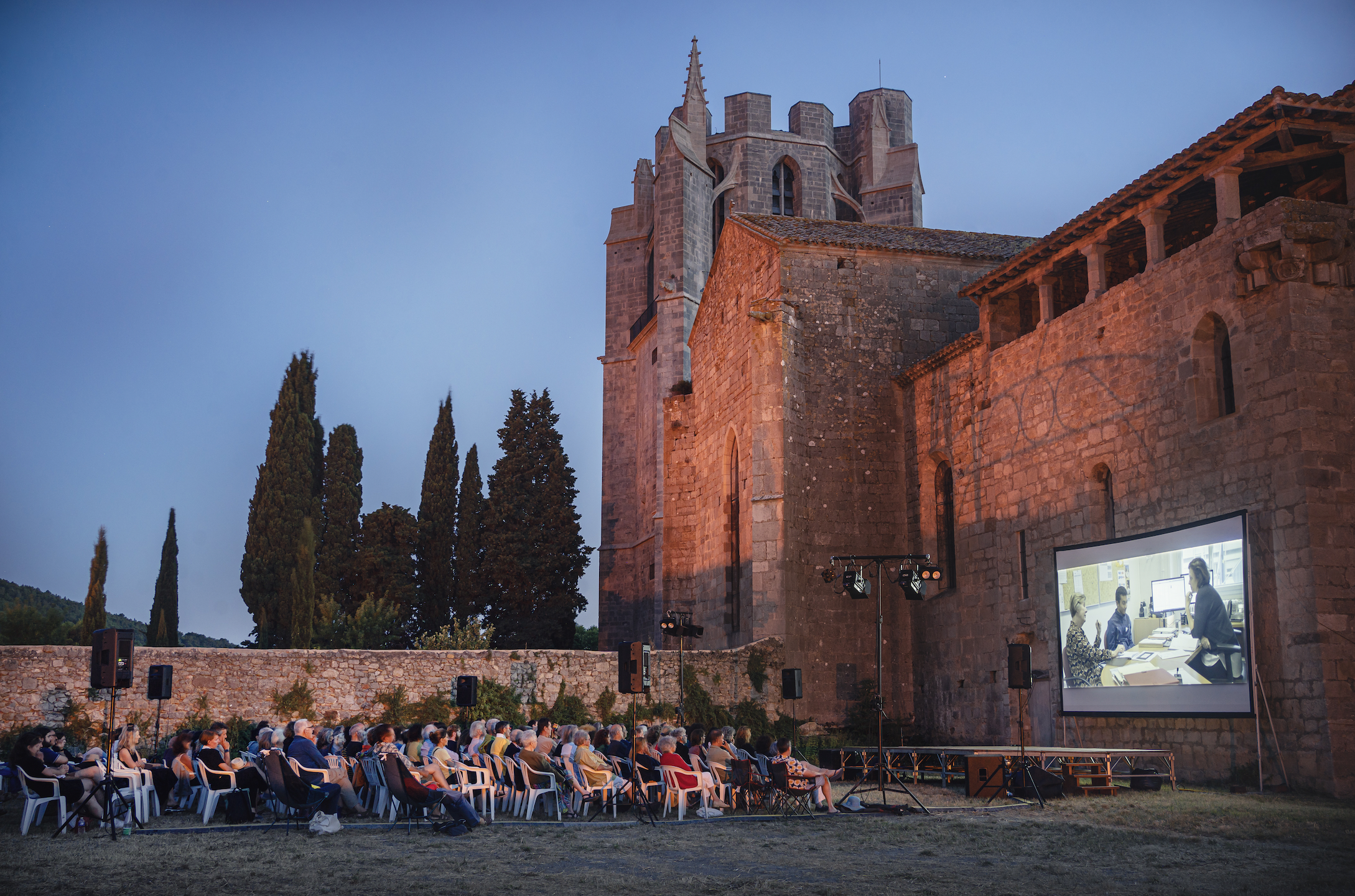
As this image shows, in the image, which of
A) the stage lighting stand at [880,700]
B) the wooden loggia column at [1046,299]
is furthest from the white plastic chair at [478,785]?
the wooden loggia column at [1046,299]

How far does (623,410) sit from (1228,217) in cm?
2443

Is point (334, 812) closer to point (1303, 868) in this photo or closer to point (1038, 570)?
point (1303, 868)

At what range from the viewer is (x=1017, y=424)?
18172mm

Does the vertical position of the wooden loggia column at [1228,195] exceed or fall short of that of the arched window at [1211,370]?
it exceeds it

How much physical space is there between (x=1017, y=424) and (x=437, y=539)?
71.3 feet

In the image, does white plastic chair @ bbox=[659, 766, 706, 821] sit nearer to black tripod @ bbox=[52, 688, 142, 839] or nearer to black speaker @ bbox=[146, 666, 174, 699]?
black tripod @ bbox=[52, 688, 142, 839]

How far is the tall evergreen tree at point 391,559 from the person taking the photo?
108 feet

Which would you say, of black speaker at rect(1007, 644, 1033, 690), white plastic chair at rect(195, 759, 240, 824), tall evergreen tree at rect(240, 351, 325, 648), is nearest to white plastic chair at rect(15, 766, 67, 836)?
white plastic chair at rect(195, 759, 240, 824)

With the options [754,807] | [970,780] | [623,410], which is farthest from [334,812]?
[623,410]

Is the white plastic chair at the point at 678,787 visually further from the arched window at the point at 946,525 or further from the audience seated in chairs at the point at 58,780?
the arched window at the point at 946,525

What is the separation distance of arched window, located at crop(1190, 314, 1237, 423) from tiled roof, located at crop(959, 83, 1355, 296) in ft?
6.73

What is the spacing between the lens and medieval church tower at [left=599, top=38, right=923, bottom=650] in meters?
32.8

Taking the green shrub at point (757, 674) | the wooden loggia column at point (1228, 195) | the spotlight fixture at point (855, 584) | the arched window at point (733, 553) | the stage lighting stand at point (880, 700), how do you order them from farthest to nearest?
the arched window at point (733, 553) → the green shrub at point (757, 674) → the spotlight fixture at point (855, 584) → the wooden loggia column at point (1228, 195) → the stage lighting stand at point (880, 700)

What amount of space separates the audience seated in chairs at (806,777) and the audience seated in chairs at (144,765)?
21.9ft
